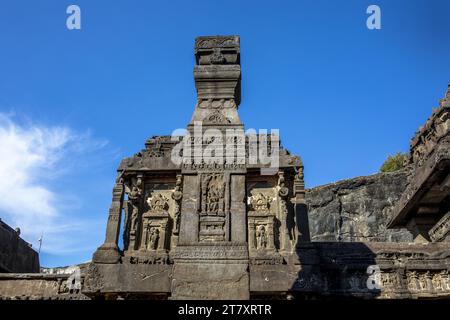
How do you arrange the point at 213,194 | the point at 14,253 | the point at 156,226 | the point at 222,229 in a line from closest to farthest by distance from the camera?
the point at 222,229
the point at 213,194
the point at 156,226
the point at 14,253

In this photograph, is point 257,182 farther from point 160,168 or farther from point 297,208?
point 160,168

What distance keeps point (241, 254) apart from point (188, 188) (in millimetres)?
1440

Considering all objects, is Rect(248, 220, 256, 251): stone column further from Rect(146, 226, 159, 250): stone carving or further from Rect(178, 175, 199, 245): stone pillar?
Rect(146, 226, 159, 250): stone carving

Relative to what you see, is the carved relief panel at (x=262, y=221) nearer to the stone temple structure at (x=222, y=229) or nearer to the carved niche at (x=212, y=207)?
the stone temple structure at (x=222, y=229)

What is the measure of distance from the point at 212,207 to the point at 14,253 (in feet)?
55.8

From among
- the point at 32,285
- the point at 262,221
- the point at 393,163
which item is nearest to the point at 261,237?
the point at 262,221

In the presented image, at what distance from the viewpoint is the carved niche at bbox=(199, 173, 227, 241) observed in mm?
5992

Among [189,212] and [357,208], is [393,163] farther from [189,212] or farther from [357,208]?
[189,212]

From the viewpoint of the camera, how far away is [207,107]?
7.31m

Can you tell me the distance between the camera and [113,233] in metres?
6.75

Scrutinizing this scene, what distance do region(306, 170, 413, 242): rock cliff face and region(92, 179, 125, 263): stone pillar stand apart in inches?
902

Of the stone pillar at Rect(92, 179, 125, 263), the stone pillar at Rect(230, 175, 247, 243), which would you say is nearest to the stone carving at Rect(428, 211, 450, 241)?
the stone pillar at Rect(230, 175, 247, 243)

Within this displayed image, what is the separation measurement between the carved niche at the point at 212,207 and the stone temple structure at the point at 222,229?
0.6 inches
